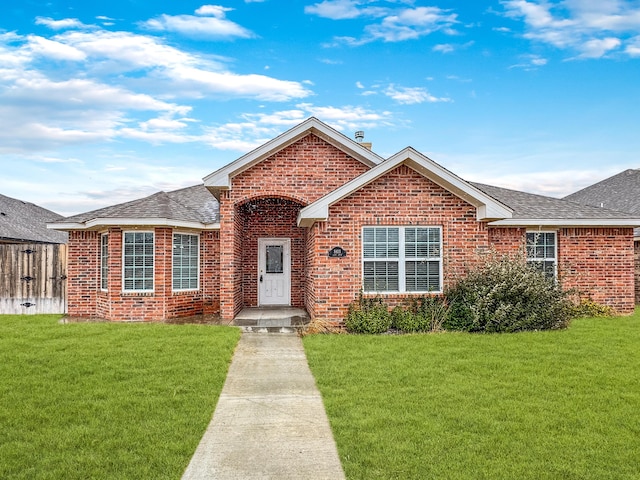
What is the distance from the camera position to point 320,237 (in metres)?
Result: 12.2

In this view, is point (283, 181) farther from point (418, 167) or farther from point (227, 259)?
point (418, 167)

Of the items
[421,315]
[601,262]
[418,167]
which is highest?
[418,167]

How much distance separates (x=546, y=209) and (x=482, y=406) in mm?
10678

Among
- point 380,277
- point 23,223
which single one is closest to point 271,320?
point 380,277

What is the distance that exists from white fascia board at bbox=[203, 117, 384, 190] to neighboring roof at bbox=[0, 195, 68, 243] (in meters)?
13.9

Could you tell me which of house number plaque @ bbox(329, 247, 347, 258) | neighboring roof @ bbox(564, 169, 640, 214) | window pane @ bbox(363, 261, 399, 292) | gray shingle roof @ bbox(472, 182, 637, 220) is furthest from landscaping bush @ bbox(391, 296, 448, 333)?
neighboring roof @ bbox(564, 169, 640, 214)

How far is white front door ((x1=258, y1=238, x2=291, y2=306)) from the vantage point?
55.3ft

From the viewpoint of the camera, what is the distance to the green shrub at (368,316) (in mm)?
11578

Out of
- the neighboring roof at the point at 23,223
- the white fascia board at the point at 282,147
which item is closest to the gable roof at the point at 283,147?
the white fascia board at the point at 282,147

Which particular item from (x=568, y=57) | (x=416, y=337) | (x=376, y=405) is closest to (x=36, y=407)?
(x=376, y=405)

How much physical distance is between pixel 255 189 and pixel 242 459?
9.77m

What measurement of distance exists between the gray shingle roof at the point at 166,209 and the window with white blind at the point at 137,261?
0.67m

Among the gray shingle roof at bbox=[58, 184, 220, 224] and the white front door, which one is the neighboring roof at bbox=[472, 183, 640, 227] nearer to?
the white front door

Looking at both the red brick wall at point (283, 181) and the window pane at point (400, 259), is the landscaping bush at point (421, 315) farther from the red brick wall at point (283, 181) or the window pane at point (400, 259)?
the red brick wall at point (283, 181)
